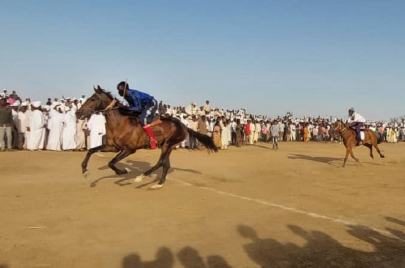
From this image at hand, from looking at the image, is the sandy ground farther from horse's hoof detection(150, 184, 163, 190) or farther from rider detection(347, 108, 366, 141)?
rider detection(347, 108, 366, 141)

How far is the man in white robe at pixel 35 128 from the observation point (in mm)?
18191

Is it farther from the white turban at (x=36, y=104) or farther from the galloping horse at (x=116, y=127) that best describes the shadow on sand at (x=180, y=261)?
the white turban at (x=36, y=104)

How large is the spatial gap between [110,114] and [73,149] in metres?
10.7

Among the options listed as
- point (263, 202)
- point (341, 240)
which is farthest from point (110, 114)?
point (341, 240)

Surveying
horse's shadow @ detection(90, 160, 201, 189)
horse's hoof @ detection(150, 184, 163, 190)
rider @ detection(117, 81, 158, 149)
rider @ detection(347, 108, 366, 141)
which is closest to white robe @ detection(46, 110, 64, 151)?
horse's shadow @ detection(90, 160, 201, 189)

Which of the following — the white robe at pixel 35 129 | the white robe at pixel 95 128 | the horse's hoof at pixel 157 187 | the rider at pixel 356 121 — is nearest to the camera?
the horse's hoof at pixel 157 187

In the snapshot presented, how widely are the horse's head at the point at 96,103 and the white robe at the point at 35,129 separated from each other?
953 cm

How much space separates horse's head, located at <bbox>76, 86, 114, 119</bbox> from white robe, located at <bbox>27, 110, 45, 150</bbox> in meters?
9.53

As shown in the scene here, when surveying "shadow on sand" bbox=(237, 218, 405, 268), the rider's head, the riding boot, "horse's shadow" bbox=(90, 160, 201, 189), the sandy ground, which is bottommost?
"shadow on sand" bbox=(237, 218, 405, 268)

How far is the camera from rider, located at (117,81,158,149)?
33.8 ft

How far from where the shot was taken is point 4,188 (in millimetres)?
9602

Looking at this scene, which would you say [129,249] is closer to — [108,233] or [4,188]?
[108,233]

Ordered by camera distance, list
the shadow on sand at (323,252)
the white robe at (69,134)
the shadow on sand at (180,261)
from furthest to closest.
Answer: the white robe at (69,134), the shadow on sand at (323,252), the shadow on sand at (180,261)

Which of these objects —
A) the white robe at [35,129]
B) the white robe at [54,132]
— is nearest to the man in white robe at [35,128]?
the white robe at [35,129]
